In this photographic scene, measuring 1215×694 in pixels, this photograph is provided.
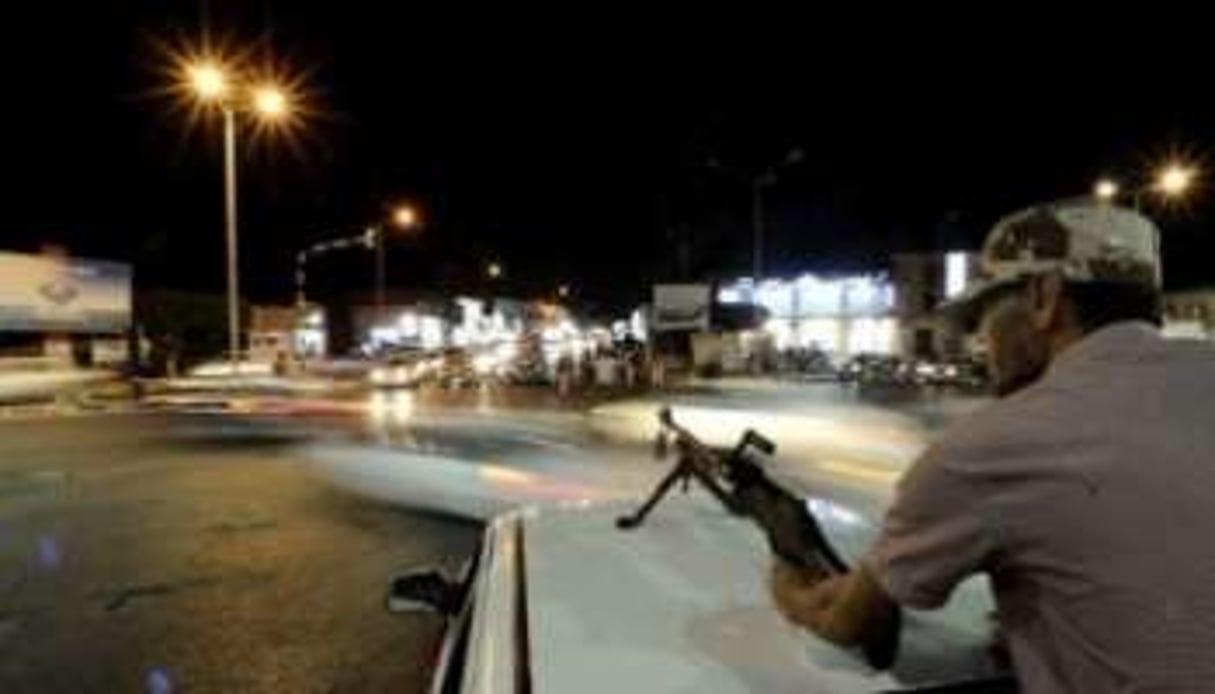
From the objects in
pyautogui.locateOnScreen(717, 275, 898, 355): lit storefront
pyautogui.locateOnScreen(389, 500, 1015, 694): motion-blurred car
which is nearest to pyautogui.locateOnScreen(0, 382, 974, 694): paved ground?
pyautogui.locateOnScreen(389, 500, 1015, 694): motion-blurred car

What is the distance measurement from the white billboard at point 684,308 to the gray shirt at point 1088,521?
4762 cm

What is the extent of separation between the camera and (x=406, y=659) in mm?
6773

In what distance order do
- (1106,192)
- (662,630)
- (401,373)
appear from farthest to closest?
1. (401,373)
2. (1106,192)
3. (662,630)

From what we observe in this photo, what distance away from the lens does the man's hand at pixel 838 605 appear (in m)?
1.81

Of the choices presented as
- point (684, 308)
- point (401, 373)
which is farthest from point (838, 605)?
point (684, 308)

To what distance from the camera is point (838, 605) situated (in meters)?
1.86

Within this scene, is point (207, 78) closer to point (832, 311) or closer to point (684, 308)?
point (684, 308)

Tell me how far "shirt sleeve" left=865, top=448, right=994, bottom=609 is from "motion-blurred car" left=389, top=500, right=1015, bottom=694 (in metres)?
0.19

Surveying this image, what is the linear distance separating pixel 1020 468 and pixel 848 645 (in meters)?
0.43

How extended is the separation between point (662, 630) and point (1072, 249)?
988mm

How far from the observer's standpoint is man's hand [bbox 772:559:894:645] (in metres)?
1.81

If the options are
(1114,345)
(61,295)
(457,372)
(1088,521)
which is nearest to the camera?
(1088,521)

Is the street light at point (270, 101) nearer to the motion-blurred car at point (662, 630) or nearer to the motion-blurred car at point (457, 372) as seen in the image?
the motion-blurred car at point (457, 372)

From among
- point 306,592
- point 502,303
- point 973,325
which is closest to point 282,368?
point 306,592
